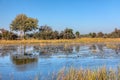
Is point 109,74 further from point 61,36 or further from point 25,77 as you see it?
point 61,36

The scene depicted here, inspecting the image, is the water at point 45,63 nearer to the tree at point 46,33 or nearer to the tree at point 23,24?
the tree at point 46,33

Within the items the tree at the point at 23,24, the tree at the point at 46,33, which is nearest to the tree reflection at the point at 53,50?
the tree at the point at 46,33

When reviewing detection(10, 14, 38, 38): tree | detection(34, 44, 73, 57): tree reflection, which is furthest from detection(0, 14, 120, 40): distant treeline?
detection(34, 44, 73, 57): tree reflection

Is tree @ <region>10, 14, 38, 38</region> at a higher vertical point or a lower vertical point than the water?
higher

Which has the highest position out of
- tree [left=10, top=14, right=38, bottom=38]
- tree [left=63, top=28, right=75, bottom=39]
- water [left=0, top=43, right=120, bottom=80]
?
tree [left=10, top=14, right=38, bottom=38]

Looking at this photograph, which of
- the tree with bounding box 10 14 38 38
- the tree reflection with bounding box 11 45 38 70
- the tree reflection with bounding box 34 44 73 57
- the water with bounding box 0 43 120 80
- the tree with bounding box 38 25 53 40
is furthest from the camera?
the tree with bounding box 10 14 38 38

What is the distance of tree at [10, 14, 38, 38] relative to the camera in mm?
58669

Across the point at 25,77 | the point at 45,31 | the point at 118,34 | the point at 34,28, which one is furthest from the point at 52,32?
the point at 25,77

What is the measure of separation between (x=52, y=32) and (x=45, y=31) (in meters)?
1.66

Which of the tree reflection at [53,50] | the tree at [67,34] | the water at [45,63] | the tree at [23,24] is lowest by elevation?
the water at [45,63]

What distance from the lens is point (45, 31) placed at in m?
56.2

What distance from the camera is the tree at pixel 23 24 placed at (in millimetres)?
58669

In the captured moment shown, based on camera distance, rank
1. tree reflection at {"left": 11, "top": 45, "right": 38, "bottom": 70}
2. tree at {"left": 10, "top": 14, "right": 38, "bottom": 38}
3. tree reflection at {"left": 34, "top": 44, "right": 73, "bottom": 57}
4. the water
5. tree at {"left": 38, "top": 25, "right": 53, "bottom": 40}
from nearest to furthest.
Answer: the water < tree reflection at {"left": 11, "top": 45, "right": 38, "bottom": 70} < tree reflection at {"left": 34, "top": 44, "right": 73, "bottom": 57} < tree at {"left": 38, "top": 25, "right": 53, "bottom": 40} < tree at {"left": 10, "top": 14, "right": 38, "bottom": 38}

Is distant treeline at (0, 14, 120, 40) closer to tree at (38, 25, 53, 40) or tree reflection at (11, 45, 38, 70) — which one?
tree at (38, 25, 53, 40)
